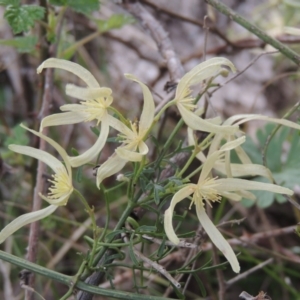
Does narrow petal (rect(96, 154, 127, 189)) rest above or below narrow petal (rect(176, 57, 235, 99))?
below

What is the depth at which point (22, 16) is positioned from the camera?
38.5 inches

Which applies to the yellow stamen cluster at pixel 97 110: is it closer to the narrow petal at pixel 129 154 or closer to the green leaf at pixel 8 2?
the narrow petal at pixel 129 154

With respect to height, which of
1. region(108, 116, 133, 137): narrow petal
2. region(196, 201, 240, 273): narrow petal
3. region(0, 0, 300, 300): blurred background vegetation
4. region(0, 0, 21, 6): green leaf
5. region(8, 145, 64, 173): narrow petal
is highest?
region(0, 0, 21, 6): green leaf

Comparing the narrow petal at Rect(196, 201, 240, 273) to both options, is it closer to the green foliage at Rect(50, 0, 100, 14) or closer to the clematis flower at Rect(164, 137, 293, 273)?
the clematis flower at Rect(164, 137, 293, 273)

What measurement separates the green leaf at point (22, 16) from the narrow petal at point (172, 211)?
1.66 feet

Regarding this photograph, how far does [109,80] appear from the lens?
212 cm

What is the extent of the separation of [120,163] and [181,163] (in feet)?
1.04

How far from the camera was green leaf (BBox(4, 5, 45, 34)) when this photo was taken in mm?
969

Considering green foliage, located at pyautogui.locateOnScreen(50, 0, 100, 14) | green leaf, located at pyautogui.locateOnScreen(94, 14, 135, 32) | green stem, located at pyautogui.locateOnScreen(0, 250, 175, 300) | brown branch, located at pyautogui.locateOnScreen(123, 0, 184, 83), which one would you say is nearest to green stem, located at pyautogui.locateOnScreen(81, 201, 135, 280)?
green stem, located at pyautogui.locateOnScreen(0, 250, 175, 300)

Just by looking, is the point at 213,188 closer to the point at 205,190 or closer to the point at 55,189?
the point at 205,190

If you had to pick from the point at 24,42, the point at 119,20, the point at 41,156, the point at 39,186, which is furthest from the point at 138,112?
the point at 41,156

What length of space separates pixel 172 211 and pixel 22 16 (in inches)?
22.2

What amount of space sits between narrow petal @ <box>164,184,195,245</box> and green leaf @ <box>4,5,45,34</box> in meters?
0.50

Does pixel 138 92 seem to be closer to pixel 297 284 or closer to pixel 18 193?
pixel 18 193
